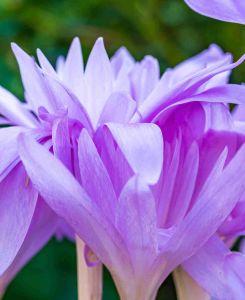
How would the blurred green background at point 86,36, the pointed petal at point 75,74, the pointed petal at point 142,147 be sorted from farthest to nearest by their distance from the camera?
the blurred green background at point 86,36 → the pointed petal at point 75,74 → the pointed petal at point 142,147

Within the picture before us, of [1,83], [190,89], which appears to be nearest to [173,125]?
[190,89]

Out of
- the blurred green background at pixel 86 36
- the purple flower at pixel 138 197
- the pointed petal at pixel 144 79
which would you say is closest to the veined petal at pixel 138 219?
the purple flower at pixel 138 197

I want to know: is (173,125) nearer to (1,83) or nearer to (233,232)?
(233,232)

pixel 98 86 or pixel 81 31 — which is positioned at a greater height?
pixel 98 86

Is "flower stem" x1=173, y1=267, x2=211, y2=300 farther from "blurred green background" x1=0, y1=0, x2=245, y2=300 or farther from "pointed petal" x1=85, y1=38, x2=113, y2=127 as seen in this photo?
"blurred green background" x1=0, y1=0, x2=245, y2=300

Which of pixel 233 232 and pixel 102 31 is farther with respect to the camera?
pixel 102 31

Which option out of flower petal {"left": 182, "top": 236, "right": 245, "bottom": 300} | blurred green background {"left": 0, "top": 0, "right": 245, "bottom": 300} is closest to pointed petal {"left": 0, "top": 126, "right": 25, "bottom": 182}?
flower petal {"left": 182, "top": 236, "right": 245, "bottom": 300}

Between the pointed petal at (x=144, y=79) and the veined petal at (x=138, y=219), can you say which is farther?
the pointed petal at (x=144, y=79)

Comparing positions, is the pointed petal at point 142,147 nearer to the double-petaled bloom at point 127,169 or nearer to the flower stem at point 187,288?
the double-petaled bloom at point 127,169
